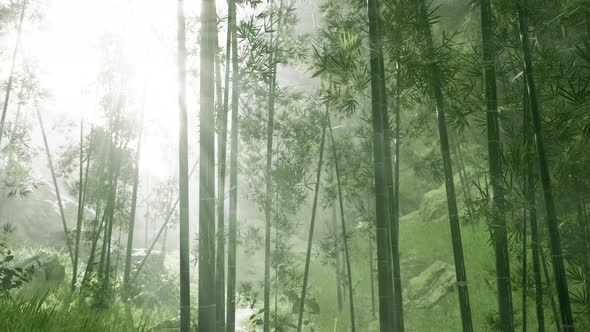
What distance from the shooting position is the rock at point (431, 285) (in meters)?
9.05

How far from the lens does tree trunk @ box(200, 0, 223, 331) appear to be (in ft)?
9.54

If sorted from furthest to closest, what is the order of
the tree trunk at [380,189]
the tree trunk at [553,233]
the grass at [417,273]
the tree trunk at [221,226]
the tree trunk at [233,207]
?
the grass at [417,273] < the tree trunk at [233,207] < the tree trunk at [221,226] < the tree trunk at [380,189] < the tree trunk at [553,233]

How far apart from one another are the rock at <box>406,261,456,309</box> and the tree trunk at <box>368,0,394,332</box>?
22.6ft

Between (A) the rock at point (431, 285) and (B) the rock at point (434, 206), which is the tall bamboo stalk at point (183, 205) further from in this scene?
(B) the rock at point (434, 206)

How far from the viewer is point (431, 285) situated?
9.51 m

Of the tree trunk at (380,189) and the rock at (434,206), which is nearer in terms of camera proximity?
the tree trunk at (380,189)

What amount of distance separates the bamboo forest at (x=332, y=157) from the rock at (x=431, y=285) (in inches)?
1.9

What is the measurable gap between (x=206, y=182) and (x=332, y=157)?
18.1 ft

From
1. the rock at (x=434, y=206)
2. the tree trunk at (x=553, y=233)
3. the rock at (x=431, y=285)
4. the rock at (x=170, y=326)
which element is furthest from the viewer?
the rock at (x=434, y=206)

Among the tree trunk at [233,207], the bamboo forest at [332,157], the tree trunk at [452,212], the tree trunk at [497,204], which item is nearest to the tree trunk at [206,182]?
the bamboo forest at [332,157]

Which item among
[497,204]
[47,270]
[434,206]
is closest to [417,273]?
[434,206]

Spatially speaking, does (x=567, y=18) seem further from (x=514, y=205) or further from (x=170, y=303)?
(x=170, y=303)

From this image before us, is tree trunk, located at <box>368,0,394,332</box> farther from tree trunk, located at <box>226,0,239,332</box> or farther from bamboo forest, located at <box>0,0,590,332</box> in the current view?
→ tree trunk, located at <box>226,0,239,332</box>

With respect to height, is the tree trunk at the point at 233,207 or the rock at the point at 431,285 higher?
the tree trunk at the point at 233,207
